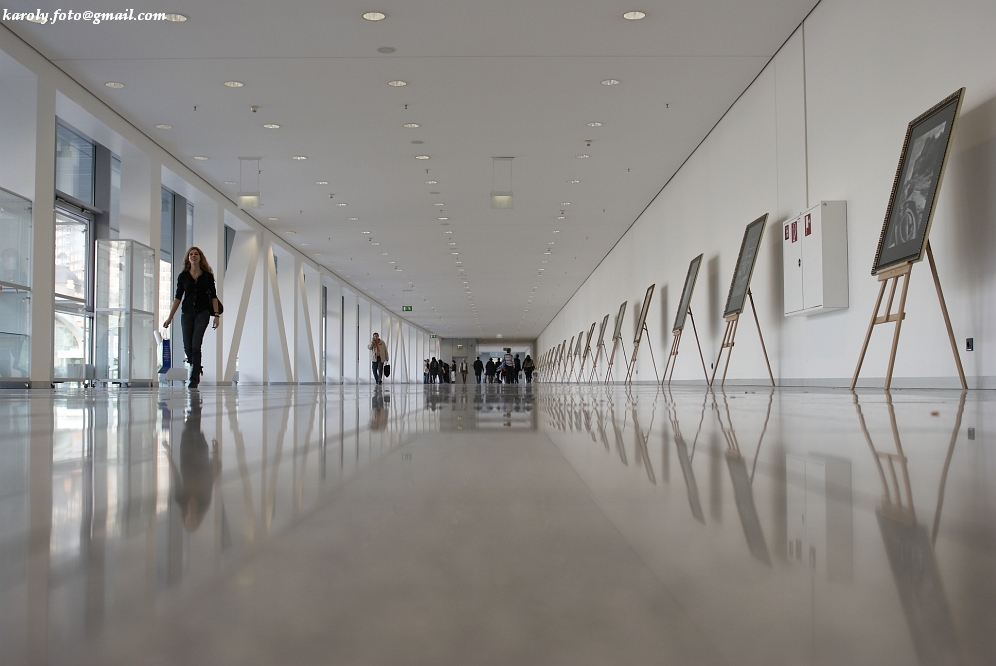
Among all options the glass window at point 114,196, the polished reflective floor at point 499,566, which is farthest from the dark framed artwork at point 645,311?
the polished reflective floor at point 499,566

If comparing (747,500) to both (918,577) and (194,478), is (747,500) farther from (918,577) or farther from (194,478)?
(194,478)

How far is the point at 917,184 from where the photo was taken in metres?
5.58

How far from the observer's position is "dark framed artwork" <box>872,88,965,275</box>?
17.3ft

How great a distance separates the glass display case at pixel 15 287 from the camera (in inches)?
326

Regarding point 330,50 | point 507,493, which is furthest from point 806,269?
point 507,493

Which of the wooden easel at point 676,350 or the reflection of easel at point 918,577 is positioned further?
the wooden easel at point 676,350

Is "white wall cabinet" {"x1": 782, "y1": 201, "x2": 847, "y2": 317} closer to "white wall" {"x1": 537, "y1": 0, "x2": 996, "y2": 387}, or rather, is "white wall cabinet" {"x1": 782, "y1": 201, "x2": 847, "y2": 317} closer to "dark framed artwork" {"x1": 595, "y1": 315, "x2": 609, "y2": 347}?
"white wall" {"x1": 537, "y1": 0, "x2": 996, "y2": 387}

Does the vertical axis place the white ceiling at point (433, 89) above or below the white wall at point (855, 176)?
above

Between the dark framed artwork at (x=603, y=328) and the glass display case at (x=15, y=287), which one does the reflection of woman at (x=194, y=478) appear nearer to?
the glass display case at (x=15, y=287)

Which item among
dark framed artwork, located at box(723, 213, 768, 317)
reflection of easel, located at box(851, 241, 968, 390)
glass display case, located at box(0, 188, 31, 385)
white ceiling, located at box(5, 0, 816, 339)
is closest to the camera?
reflection of easel, located at box(851, 241, 968, 390)

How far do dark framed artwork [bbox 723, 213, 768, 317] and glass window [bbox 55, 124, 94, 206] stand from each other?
34.6ft

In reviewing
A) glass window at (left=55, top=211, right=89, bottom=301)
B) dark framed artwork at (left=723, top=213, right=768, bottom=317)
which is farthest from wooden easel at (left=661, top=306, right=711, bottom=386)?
glass window at (left=55, top=211, right=89, bottom=301)

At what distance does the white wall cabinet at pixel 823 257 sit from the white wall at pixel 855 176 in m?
0.11

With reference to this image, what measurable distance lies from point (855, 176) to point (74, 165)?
1226 centimetres
